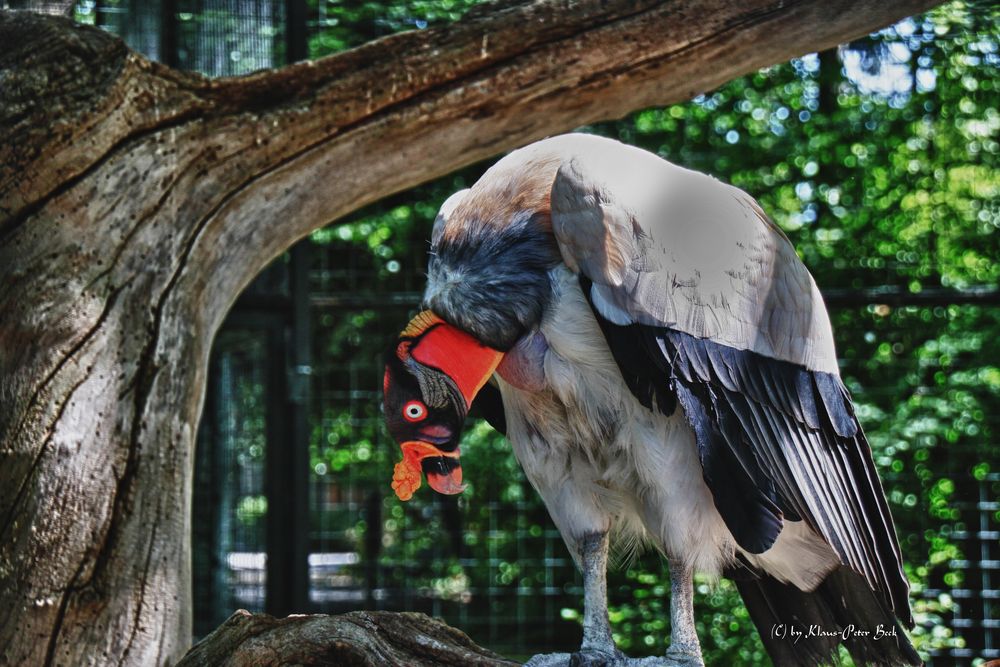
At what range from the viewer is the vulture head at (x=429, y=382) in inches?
94.6

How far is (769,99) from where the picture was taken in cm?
553

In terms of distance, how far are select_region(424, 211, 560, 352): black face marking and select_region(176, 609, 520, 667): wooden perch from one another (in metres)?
0.70

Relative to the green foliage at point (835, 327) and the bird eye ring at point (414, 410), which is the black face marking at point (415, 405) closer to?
the bird eye ring at point (414, 410)

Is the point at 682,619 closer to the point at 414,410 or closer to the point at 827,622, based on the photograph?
the point at 827,622

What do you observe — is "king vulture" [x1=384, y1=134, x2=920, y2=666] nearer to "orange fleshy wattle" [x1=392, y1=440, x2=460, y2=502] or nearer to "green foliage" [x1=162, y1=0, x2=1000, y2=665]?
"orange fleshy wattle" [x1=392, y1=440, x2=460, y2=502]

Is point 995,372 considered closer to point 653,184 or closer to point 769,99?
point 769,99

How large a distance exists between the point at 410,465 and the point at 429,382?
198mm

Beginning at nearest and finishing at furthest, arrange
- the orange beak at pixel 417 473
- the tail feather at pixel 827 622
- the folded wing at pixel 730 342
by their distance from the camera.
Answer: the folded wing at pixel 730 342, the orange beak at pixel 417 473, the tail feather at pixel 827 622

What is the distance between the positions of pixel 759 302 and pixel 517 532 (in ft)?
9.56

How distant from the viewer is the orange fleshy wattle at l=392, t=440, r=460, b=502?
7.97 ft

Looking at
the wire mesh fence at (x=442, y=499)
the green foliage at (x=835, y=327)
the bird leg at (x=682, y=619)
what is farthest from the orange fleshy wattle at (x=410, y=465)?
the green foliage at (x=835, y=327)

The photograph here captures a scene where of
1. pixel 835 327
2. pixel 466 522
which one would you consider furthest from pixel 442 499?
pixel 835 327

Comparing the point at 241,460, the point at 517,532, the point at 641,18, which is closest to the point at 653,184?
the point at 641,18

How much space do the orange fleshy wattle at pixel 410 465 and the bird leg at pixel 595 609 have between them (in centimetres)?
45
